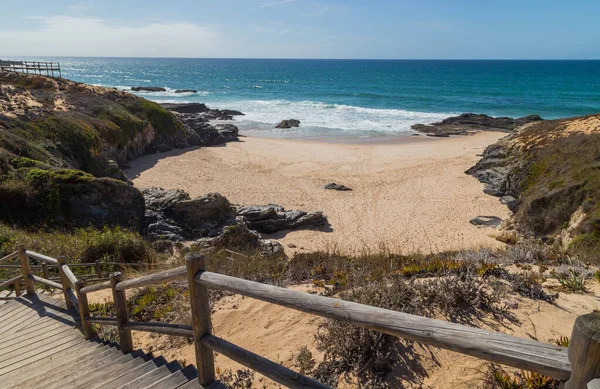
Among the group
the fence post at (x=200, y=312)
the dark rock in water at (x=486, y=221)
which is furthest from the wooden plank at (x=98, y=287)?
the dark rock in water at (x=486, y=221)

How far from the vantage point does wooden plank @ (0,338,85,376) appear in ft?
14.4

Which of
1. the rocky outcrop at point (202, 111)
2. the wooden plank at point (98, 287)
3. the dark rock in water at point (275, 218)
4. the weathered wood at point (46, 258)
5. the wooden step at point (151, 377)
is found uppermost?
the wooden plank at point (98, 287)

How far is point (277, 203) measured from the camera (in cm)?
1783

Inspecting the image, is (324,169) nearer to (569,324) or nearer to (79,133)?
(79,133)

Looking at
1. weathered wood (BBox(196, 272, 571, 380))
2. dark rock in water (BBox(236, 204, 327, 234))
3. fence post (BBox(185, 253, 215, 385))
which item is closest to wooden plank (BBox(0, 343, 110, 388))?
fence post (BBox(185, 253, 215, 385))

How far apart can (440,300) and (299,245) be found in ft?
29.1

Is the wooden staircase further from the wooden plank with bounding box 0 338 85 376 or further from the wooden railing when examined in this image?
the wooden railing

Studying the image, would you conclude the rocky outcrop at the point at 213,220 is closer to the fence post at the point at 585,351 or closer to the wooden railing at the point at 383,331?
the wooden railing at the point at 383,331

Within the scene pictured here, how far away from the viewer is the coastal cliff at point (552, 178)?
10821mm

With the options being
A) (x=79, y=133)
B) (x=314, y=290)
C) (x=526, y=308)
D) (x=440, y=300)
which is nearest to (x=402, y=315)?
(x=440, y=300)

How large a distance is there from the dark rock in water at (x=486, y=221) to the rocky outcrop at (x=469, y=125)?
20.9 meters

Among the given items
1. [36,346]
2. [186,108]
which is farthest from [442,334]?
[186,108]

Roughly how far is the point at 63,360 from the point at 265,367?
114 inches

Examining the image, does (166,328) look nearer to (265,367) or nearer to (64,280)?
(265,367)
